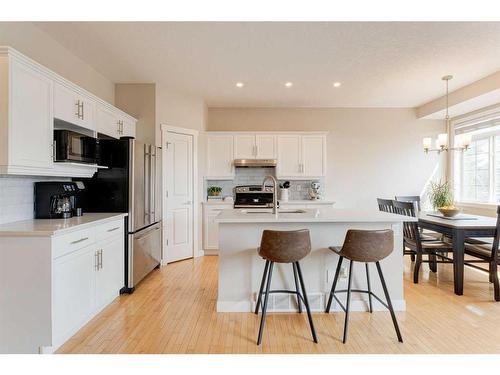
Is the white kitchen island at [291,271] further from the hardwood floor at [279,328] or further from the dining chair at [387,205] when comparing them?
the dining chair at [387,205]

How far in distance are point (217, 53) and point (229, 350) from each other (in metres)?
2.97

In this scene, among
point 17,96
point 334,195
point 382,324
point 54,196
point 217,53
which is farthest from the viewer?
point 334,195

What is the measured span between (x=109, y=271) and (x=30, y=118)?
1.57 m

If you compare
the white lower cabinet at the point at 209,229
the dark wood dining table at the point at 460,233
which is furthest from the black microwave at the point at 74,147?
the dark wood dining table at the point at 460,233

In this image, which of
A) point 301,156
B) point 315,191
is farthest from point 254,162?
point 315,191

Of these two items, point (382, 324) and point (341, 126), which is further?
point (341, 126)

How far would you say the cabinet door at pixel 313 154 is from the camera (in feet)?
17.6

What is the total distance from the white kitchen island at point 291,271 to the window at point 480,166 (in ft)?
10.8

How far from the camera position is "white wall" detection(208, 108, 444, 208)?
5727 millimetres

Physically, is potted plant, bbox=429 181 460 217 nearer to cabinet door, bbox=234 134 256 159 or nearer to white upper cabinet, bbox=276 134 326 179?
white upper cabinet, bbox=276 134 326 179

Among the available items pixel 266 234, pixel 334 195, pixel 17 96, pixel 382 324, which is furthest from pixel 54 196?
pixel 334 195

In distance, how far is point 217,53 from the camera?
10.9 ft

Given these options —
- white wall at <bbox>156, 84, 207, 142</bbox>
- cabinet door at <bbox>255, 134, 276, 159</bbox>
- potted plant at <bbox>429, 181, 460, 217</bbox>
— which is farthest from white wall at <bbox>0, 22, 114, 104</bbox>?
potted plant at <bbox>429, 181, 460, 217</bbox>
